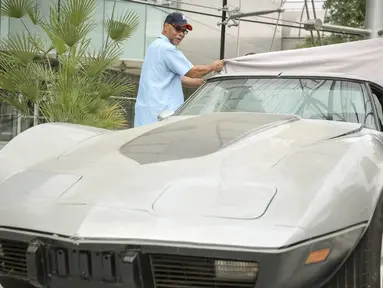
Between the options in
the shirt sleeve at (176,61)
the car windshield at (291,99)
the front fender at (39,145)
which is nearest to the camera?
the front fender at (39,145)

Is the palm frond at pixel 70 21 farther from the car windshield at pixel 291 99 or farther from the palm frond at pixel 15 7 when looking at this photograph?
the car windshield at pixel 291 99

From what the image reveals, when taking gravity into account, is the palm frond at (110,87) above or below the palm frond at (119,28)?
below

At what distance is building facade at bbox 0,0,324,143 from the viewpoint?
991 cm

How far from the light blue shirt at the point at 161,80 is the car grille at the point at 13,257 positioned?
8.57ft

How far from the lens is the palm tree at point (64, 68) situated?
6141 mm

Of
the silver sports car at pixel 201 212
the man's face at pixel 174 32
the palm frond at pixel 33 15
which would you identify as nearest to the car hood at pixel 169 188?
the silver sports car at pixel 201 212

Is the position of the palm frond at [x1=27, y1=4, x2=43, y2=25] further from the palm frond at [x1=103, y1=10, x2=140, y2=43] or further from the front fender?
the front fender

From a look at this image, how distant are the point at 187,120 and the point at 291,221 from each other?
135 centimetres

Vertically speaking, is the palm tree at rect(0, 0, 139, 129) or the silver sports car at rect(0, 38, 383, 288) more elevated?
the palm tree at rect(0, 0, 139, 129)

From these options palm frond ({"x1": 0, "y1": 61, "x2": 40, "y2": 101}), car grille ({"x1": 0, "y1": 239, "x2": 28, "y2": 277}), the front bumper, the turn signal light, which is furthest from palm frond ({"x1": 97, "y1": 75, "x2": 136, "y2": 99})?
the turn signal light

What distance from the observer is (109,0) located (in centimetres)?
1248

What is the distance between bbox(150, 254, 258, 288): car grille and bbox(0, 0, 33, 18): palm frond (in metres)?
5.32

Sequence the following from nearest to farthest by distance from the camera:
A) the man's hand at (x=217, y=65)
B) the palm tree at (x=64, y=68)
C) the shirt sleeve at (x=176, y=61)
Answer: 1. the shirt sleeve at (x=176, y=61)
2. the man's hand at (x=217, y=65)
3. the palm tree at (x=64, y=68)

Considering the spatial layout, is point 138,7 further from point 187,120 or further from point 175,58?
point 187,120
